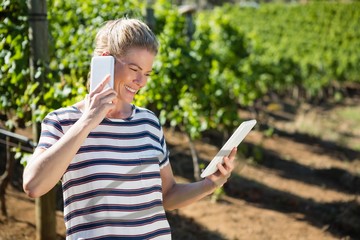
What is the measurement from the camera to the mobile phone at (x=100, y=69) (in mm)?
1566

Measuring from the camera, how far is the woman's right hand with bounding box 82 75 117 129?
1460 mm

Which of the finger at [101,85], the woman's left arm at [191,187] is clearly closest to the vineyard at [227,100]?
the woman's left arm at [191,187]

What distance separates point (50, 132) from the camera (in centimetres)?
159

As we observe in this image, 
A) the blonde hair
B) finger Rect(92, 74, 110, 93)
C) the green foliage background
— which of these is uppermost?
the blonde hair

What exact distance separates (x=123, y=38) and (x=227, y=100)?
4801 mm

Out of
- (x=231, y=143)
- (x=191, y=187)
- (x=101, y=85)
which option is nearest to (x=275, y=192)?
(x=191, y=187)

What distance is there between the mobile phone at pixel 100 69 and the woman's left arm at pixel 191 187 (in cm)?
49

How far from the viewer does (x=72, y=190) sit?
1.66m

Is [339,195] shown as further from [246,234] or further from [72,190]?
[72,190]

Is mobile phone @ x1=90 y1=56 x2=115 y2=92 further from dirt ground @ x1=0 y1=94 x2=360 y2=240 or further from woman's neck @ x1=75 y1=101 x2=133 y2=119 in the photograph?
dirt ground @ x1=0 y1=94 x2=360 y2=240

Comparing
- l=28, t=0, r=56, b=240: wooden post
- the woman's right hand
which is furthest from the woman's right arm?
l=28, t=0, r=56, b=240: wooden post

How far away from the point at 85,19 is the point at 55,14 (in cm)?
23

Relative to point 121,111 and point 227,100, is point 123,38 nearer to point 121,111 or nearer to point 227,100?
point 121,111

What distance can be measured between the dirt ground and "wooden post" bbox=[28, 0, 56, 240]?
0.37 metres
